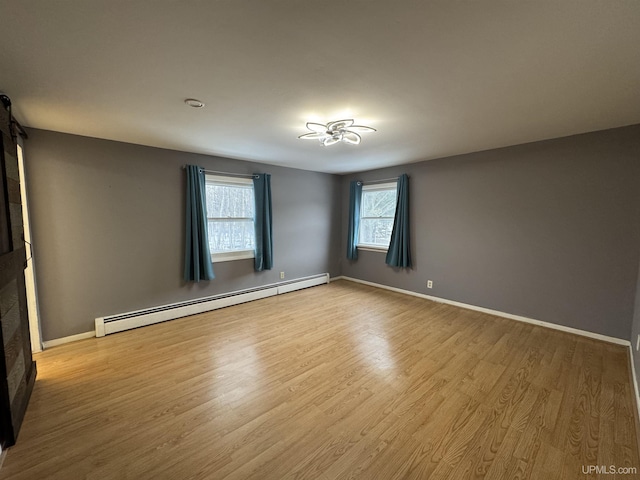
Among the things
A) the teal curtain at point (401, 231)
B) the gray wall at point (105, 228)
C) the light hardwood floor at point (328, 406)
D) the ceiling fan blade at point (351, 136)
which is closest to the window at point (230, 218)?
the gray wall at point (105, 228)

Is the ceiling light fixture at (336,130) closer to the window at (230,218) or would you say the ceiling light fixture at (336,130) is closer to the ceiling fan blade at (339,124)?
the ceiling fan blade at (339,124)

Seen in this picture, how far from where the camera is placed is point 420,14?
3.86 feet

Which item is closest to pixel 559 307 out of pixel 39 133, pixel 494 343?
pixel 494 343

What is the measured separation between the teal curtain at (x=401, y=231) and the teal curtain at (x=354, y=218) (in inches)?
34.6

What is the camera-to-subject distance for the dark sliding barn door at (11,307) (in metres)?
1.59

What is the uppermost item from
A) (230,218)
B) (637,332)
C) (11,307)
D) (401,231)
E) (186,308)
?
(230,218)

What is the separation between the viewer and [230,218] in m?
4.18

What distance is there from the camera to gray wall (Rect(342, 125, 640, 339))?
279cm

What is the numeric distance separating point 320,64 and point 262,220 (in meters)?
3.07

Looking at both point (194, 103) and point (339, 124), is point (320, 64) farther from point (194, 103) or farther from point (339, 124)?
point (194, 103)

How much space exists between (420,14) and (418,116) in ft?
4.19

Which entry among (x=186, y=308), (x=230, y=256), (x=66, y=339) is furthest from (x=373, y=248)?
(x=66, y=339)

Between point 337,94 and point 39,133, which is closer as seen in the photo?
point 337,94

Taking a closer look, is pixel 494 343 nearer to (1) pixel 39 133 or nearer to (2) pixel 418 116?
(2) pixel 418 116
